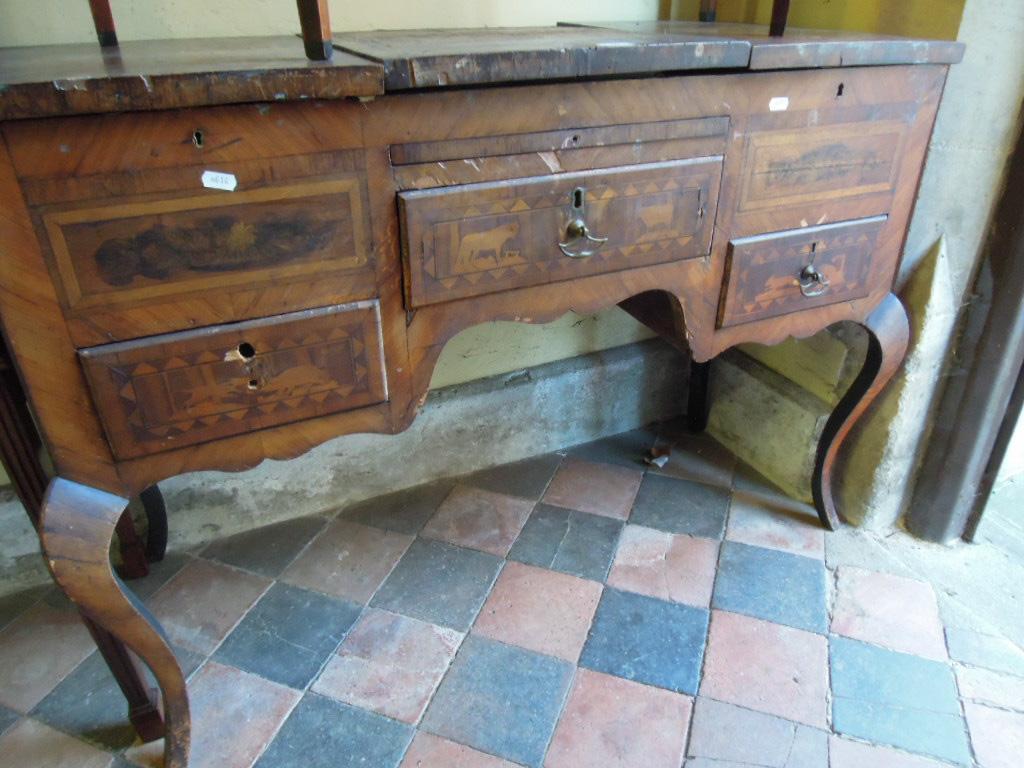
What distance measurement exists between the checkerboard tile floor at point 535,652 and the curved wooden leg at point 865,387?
0.09m

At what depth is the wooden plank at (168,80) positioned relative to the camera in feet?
2.51

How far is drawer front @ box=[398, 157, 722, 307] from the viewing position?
40.0 inches

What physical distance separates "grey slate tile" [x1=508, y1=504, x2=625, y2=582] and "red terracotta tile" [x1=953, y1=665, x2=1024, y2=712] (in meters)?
0.71

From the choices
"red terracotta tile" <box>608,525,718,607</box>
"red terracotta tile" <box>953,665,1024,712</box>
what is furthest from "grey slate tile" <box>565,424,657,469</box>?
"red terracotta tile" <box>953,665,1024,712</box>

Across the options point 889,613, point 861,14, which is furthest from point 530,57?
point 889,613

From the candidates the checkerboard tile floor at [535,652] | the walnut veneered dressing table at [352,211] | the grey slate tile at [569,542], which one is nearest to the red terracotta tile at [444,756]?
the checkerboard tile floor at [535,652]

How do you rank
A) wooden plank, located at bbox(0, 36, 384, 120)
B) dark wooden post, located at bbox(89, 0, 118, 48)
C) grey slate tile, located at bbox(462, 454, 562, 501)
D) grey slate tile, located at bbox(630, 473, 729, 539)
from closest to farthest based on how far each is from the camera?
wooden plank, located at bbox(0, 36, 384, 120), dark wooden post, located at bbox(89, 0, 118, 48), grey slate tile, located at bbox(630, 473, 729, 539), grey slate tile, located at bbox(462, 454, 562, 501)

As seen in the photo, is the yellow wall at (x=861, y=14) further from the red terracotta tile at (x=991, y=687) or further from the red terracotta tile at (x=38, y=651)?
the red terracotta tile at (x=38, y=651)

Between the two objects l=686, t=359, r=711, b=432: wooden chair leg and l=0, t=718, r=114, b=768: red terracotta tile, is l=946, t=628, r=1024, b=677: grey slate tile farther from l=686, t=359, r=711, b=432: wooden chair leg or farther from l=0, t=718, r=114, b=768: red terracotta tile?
l=0, t=718, r=114, b=768: red terracotta tile

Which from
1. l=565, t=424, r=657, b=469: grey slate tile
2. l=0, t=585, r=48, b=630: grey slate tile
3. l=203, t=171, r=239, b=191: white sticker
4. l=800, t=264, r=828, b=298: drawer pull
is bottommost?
l=565, t=424, r=657, b=469: grey slate tile

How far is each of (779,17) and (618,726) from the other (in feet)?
4.36

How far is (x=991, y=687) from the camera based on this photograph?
4.54 feet

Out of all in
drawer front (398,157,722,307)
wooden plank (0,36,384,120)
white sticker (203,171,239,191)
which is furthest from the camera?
drawer front (398,157,722,307)

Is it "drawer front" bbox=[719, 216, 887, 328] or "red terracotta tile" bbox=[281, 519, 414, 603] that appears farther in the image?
"red terracotta tile" bbox=[281, 519, 414, 603]
